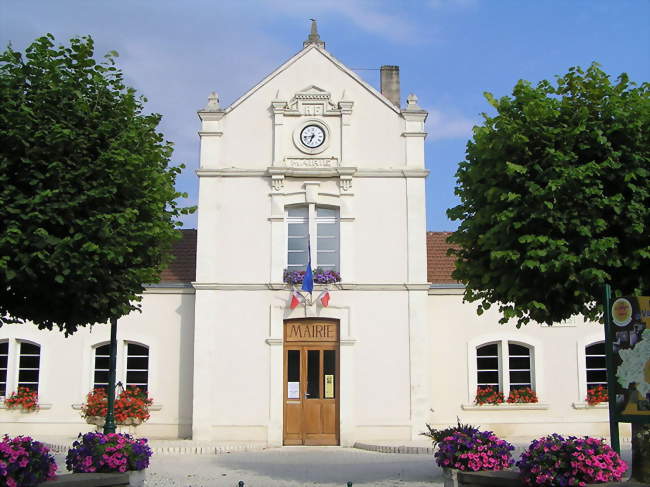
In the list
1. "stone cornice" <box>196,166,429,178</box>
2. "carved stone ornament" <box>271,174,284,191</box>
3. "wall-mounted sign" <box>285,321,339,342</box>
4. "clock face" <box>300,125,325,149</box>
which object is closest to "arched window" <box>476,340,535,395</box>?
"wall-mounted sign" <box>285,321,339,342</box>

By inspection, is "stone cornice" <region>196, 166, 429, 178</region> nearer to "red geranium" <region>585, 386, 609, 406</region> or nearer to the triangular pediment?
the triangular pediment

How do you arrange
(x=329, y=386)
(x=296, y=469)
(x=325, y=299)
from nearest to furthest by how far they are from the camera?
1. (x=296, y=469)
2. (x=325, y=299)
3. (x=329, y=386)

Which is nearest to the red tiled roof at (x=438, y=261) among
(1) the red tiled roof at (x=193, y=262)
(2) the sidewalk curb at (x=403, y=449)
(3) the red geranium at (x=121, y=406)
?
(1) the red tiled roof at (x=193, y=262)

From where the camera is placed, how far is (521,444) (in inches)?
637

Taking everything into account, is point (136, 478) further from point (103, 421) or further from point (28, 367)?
point (28, 367)

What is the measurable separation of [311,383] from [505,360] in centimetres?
465

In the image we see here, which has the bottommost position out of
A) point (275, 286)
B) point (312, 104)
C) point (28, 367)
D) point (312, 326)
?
point (28, 367)

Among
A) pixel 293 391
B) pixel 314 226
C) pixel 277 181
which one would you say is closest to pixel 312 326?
pixel 293 391

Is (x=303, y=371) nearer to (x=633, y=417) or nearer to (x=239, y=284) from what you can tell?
(x=239, y=284)

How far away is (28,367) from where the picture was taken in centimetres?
1805

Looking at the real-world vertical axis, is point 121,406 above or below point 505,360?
below

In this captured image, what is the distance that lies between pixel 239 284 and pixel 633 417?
10497mm

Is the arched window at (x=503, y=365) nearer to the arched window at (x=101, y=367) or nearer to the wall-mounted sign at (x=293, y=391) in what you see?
the wall-mounted sign at (x=293, y=391)

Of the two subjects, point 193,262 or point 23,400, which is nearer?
point 23,400
